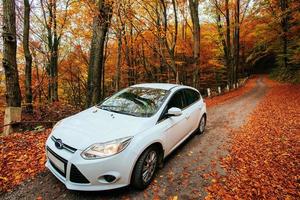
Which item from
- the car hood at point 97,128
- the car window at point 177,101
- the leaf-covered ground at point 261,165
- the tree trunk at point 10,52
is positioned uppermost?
the tree trunk at point 10,52

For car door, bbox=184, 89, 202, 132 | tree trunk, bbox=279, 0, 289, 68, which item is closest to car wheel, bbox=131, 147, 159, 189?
car door, bbox=184, 89, 202, 132

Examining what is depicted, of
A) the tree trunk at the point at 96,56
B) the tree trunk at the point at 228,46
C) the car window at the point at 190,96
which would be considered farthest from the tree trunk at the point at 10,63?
the tree trunk at the point at 228,46

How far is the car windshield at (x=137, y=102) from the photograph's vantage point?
412 cm

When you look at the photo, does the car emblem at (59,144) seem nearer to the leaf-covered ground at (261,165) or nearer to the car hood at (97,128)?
the car hood at (97,128)

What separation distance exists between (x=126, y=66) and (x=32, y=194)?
61.4 feet

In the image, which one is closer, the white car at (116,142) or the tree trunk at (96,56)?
the white car at (116,142)

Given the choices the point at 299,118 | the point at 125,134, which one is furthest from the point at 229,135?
the point at 125,134

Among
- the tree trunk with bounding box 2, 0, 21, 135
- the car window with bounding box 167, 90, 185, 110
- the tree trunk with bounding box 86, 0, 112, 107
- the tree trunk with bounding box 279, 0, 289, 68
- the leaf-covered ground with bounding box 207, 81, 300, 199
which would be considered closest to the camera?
the leaf-covered ground with bounding box 207, 81, 300, 199

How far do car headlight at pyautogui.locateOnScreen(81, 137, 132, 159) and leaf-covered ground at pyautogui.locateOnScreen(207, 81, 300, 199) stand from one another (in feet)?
5.72

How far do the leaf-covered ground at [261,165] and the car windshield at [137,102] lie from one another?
1840 millimetres

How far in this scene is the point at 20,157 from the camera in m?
4.46

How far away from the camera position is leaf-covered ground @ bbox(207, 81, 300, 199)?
11.7 ft

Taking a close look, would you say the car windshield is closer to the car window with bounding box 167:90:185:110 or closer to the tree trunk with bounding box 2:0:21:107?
the car window with bounding box 167:90:185:110

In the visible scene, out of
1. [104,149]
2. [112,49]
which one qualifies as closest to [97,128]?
[104,149]
